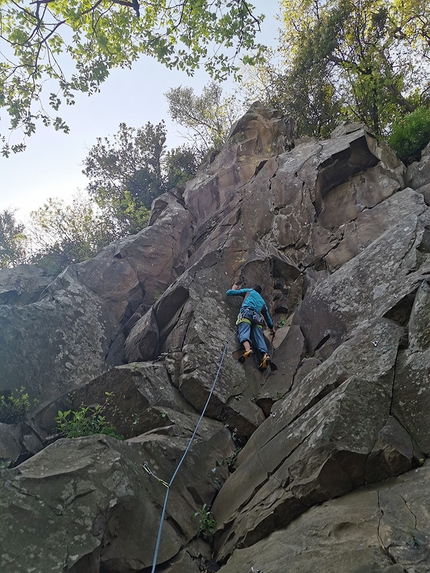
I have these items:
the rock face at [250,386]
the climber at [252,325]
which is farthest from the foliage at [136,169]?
the climber at [252,325]

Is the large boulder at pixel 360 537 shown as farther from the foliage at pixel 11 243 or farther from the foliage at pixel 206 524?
the foliage at pixel 11 243

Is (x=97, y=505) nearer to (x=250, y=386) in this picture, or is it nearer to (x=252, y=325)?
(x=250, y=386)

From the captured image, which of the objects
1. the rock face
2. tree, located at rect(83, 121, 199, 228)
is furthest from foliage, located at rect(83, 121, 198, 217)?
the rock face

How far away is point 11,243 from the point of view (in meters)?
27.7

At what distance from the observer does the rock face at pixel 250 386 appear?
15.1ft

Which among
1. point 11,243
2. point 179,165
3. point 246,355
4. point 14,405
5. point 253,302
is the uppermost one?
point 11,243

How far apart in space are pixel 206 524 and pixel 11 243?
86.3ft

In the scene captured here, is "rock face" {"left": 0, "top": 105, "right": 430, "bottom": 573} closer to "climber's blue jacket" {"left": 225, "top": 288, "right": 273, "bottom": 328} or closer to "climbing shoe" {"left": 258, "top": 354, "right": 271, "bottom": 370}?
"climbing shoe" {"left": 258, "top": 354, "right": 271, "bottom": 370}

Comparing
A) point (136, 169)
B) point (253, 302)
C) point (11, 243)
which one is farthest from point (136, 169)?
point (253, 302)

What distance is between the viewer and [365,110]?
57.5 feet

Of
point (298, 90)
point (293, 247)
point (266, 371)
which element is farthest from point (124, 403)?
point (298, 90)

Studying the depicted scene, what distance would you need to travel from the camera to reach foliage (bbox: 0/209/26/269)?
86.4 feet

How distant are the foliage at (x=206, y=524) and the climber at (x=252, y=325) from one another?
390cm

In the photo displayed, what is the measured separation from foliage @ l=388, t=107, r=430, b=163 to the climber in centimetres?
831
